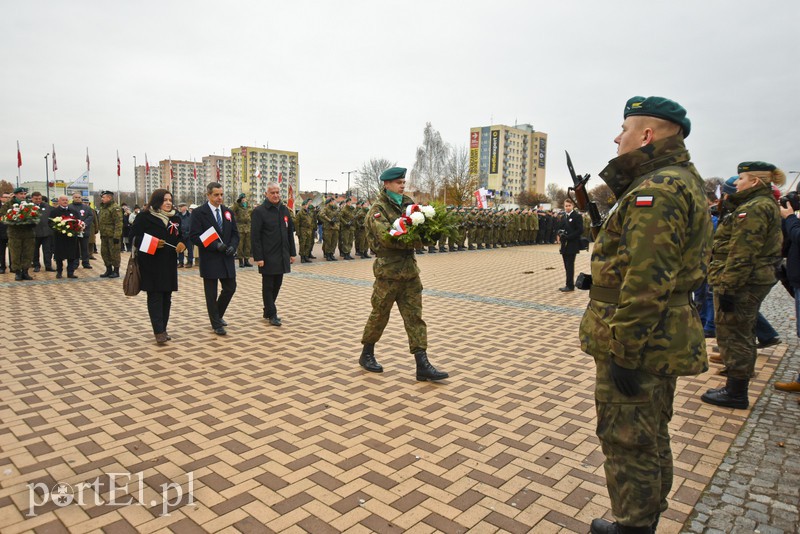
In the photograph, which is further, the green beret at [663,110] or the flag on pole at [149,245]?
the flag on pole at [149,245]

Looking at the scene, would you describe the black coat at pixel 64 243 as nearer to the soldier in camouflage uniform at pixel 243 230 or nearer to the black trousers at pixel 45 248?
the black trousers at pixel 45 248

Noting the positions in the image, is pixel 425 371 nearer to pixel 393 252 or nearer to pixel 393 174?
pixel 393 252

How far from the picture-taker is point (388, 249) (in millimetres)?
5387

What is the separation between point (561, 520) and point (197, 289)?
380 inches

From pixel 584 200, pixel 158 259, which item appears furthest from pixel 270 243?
pixel 584 200

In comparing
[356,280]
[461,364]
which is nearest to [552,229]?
[356,280]

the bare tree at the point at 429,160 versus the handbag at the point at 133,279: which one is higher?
the bare tree at the point at 429,160

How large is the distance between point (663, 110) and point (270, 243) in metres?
6.29

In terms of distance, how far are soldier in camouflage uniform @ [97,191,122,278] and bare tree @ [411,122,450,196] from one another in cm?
6336

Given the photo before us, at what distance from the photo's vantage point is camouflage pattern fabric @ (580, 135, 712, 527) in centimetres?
232

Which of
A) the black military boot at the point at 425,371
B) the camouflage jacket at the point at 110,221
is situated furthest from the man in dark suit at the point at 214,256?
the camouflage jacket at the point at 110,221

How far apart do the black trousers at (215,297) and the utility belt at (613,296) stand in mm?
5812

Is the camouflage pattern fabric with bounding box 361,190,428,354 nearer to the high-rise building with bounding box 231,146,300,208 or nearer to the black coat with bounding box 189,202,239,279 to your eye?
the black coat with bounding box 189,202,239,279

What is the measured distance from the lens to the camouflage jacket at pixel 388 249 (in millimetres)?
5305
